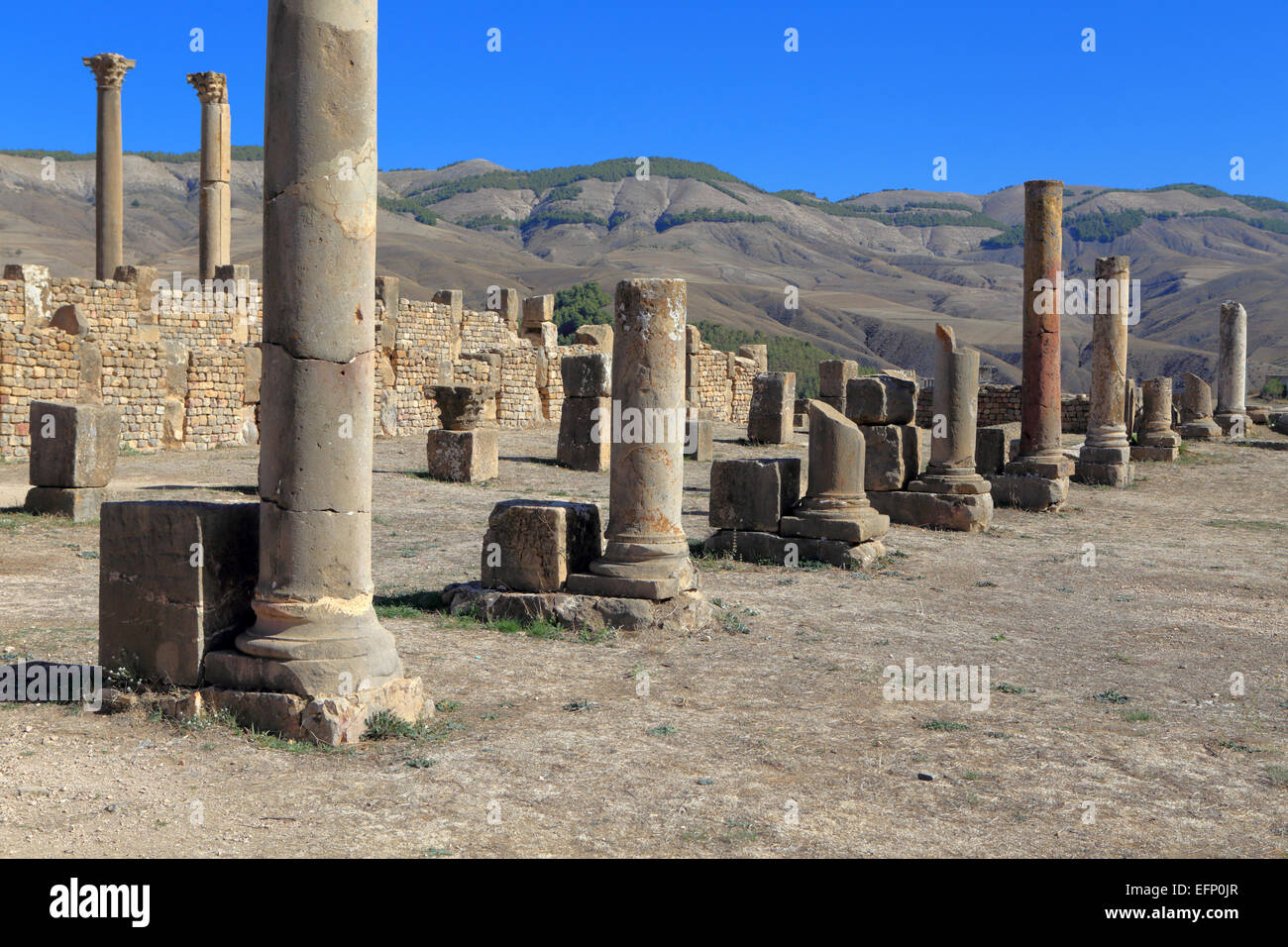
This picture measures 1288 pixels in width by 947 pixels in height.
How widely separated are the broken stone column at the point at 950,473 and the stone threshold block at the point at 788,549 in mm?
2399

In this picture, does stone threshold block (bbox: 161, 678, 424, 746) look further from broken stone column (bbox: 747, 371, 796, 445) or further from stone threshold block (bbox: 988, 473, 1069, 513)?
broken stone column (bbox: 747, 371, 796, 445)

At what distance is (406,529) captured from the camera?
12883 mm

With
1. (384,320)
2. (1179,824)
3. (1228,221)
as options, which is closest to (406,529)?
(1179,824)

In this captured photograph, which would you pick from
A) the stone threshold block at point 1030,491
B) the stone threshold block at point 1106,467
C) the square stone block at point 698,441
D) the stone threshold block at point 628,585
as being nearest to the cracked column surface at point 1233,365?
the stone threshold block at point 1106,467

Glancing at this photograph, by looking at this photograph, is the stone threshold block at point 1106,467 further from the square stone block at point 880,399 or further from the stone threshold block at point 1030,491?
the square stone block at point 880,399

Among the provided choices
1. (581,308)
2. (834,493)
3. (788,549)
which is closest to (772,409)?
(834,493)

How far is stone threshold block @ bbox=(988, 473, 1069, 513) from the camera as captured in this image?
52.5 ft

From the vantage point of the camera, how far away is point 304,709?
5.79 meters

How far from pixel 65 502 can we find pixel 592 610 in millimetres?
6821

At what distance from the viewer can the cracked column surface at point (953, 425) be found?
14.2m

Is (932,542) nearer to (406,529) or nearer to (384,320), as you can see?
(406,529)

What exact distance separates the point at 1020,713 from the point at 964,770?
49.9 inches

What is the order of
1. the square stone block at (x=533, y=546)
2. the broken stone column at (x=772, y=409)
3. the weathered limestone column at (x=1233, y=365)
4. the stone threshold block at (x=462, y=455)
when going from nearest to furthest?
1. the square stone block at (x=533, y=546)
2. the stone threshold block at (x=462, y=455)
3. the broken stone column at (x=772, y=409)
4. the weathered limestone column at (x=1233, y=365)

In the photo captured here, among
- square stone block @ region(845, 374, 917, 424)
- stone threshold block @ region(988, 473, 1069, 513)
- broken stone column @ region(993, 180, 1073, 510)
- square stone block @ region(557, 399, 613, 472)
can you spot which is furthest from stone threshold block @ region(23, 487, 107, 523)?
broken stone column @ region(993, 180, 1073, 510)
